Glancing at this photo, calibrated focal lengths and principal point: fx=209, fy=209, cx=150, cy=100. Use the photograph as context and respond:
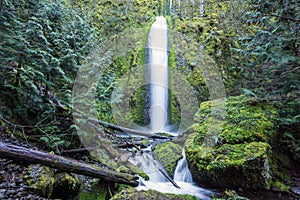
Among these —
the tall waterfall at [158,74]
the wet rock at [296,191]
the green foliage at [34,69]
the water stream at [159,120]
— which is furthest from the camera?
the tall waterfall at [158,74]

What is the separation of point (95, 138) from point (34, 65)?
2266mm

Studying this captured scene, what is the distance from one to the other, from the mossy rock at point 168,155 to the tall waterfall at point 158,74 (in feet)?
12.1

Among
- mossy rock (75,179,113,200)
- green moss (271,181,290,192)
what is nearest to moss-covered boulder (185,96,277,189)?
green moss (271,181,290,192)

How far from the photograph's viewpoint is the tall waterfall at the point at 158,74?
407 inches

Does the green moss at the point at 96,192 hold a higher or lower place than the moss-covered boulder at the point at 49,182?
lower

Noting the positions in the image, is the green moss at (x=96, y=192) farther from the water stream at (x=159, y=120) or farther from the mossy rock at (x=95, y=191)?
the water stream at (x=159, y=120)

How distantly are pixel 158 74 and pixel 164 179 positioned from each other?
23.0 feet

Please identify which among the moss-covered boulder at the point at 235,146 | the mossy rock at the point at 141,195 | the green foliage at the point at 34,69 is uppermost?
the green foliage at the point at 34,69

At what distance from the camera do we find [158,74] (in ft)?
36.8

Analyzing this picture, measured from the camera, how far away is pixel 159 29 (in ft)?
42.0

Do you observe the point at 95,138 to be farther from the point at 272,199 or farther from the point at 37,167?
the point at 272,199

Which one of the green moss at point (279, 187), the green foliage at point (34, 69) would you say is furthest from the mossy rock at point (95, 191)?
the green moss at point (279, 187)

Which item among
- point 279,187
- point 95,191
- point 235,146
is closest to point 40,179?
point 95,191

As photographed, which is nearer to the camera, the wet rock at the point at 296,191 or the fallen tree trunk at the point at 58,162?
the fallen tree trunk at the point at 58,162
